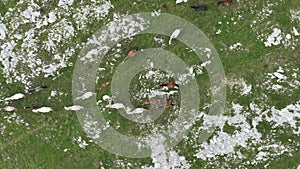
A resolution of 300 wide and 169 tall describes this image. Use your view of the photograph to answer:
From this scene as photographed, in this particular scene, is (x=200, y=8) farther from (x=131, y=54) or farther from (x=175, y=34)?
(x=131, y=54)

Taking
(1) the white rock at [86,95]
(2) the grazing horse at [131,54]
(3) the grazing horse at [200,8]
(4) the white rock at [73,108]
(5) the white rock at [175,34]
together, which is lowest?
(4) the white rock at [73,108]

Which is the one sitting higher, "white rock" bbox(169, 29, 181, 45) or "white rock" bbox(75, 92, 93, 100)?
"white rock" bbox(169, 29, 181, 45)

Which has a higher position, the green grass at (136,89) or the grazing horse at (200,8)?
the grazing horse at (200,8)

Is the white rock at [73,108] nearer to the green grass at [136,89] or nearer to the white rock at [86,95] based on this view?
the green grass at [136,89]

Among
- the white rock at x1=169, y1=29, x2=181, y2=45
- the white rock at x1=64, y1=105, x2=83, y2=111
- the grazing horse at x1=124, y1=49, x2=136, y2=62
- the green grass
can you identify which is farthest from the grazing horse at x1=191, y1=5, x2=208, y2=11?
the white rock at x1=64, y1=105, x2=83, y2=111

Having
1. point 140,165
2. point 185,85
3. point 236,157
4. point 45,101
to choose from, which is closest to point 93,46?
point 45,101

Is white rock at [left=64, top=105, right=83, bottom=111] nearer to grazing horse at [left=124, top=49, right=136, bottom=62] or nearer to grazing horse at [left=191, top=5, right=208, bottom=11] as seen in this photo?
grazing horse at [left=124, top=49, right=136, bottom=62]

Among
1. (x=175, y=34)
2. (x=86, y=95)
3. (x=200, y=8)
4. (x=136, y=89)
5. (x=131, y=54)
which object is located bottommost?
(x=86, y=95)

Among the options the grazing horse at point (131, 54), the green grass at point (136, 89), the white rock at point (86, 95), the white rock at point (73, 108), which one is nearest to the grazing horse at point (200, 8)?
the green grass at point (136, 89)

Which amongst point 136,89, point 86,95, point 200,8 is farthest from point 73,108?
point 200,8

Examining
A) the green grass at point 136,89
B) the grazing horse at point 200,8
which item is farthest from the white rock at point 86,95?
the grazing horse at point 200,8

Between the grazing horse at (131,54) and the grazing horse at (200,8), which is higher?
the grazing horse at (200,8)

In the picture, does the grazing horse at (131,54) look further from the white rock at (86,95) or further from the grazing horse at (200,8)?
the grazing horse at (200,8)
